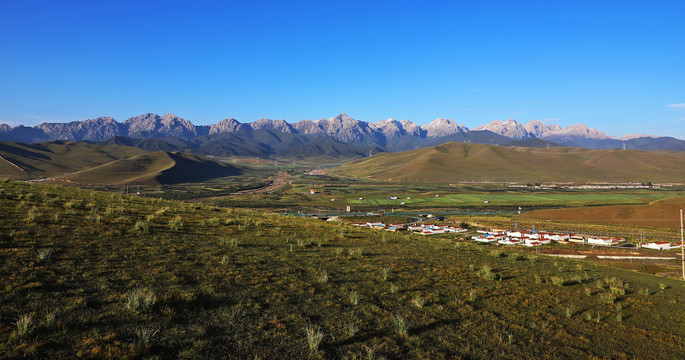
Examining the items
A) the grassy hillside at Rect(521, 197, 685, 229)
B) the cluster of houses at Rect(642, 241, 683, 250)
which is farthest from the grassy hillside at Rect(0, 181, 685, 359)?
the grassy hillside at Rect(521, 197, 685, 229)

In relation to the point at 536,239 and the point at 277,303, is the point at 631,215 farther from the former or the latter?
the point at 277,303

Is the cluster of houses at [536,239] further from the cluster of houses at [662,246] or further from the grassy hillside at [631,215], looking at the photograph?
the grassy hillside at [631,215]

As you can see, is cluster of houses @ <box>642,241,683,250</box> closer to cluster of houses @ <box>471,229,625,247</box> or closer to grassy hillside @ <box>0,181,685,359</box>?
cluster of houses @ <box>471,229,625,247</box>

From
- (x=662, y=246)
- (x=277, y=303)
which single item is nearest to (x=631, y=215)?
(x=662, y=246)

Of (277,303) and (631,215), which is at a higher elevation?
(277,303)

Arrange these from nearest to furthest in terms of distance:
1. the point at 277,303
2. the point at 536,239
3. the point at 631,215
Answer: the point at 277,303, the point at 536,239, the point at 631,215

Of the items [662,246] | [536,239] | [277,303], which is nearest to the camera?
[277,303]

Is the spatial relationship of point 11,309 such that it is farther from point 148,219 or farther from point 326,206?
point 326,206

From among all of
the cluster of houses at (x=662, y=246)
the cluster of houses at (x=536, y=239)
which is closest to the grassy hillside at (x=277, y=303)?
the cluster of houses at (x=536, y=239)
